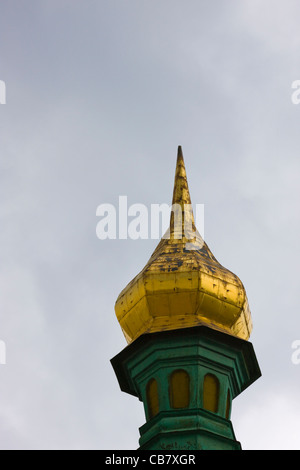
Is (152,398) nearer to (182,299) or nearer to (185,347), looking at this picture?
(185,347)

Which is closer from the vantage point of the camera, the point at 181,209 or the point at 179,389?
the point at 179,389

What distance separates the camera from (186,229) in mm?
20422

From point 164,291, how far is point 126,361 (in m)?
1.39

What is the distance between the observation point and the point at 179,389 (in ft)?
57.5

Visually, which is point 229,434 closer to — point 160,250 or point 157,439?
point 157,439

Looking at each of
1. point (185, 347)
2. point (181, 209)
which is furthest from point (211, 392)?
point (181, 209)

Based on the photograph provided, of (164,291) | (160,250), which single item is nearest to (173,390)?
(164,291)

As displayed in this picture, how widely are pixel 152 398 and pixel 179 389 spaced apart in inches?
22.0

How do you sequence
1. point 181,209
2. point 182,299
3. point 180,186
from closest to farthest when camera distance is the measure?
1. point 182,299
2. point 181,209
3. point 180,186

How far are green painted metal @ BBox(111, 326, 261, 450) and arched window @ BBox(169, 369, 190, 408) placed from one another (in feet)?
0.23

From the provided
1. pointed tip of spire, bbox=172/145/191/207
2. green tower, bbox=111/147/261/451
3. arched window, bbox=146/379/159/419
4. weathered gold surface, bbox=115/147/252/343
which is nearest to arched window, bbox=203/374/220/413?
green tower, bbox=111/147/261/451

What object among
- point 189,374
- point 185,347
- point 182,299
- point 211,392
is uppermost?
point 182,299

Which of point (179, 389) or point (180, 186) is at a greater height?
point (180, 186)
